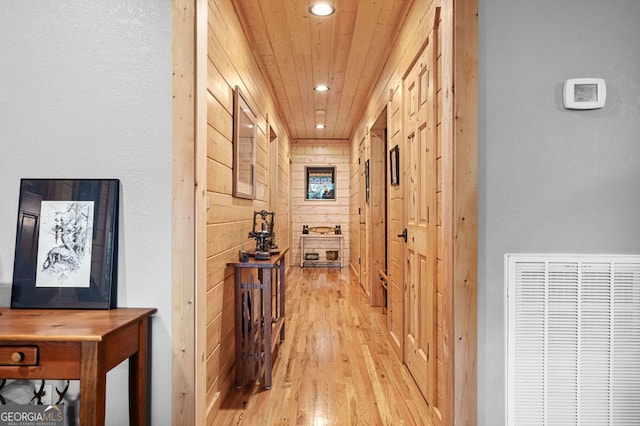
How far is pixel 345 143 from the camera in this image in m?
8.67

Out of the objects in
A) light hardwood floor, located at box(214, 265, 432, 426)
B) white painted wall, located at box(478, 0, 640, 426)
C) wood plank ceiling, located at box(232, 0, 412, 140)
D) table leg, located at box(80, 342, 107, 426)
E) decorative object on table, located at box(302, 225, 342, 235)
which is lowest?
light hardwood floor, located at box(214, 265, 432, 426)

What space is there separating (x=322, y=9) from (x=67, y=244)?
2.33m

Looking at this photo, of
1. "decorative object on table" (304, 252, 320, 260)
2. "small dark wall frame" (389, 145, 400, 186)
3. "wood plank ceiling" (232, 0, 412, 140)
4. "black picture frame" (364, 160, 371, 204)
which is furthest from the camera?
"decorative object on table" (304, 252, 320, 260)

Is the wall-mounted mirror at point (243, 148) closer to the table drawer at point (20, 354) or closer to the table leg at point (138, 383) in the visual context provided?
the table leg at point (138, 383)

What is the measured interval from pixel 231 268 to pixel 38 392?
4.24 feet

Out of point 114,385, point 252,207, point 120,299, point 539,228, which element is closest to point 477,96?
point 539,228

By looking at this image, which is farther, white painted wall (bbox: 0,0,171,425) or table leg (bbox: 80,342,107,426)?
white painted wall (bbox: 0,0,171,425)

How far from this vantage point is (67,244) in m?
1.67

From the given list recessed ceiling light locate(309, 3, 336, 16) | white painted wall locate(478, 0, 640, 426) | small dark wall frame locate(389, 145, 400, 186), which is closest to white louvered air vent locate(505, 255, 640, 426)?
white painted wall locate(478, 0, 640, 426)

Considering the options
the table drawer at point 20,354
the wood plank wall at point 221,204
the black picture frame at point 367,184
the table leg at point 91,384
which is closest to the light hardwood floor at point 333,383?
the wood plank wall at point 221,204

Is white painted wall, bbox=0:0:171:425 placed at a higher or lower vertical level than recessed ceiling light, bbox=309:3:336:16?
lower

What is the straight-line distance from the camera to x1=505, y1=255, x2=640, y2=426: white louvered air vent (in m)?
1.64

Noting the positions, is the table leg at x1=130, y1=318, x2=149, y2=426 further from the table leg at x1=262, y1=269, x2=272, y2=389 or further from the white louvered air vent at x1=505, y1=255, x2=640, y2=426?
the white louvered air vent at x1=505, y1=255, x2=640, y2=426

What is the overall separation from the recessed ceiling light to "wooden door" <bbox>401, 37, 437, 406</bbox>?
74 cm
